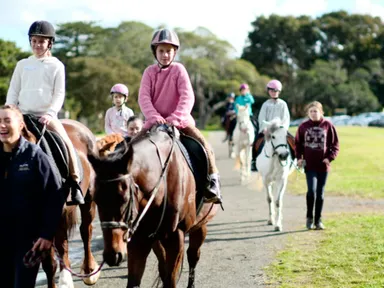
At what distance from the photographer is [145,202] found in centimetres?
501

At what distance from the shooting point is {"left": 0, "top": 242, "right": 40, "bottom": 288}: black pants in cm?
458

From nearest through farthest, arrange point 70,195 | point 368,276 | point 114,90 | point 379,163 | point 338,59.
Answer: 1. point 70,195
2. point 368,276
3. point 114,90
4. point 379,163
5. point 338,59

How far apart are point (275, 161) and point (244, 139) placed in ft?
28.4

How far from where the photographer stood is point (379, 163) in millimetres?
24219

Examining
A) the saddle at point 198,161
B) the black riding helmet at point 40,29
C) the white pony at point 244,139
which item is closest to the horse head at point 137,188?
the saddle at point 198,161

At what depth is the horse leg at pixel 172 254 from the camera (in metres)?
5.56

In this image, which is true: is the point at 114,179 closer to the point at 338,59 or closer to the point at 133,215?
the point at 133,215

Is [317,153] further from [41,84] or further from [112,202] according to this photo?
[112,202]

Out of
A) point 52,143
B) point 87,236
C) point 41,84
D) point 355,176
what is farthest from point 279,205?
point 355,176

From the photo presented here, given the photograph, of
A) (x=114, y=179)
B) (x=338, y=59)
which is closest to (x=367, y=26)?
(x=338, y=59)

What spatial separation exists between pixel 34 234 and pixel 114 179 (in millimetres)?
830

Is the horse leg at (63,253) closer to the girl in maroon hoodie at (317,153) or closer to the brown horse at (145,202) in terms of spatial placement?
the brown horse at (145,202)

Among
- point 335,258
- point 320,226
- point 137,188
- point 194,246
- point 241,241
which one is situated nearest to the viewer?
point 137,188

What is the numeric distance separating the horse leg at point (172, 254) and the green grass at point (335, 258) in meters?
2.00
